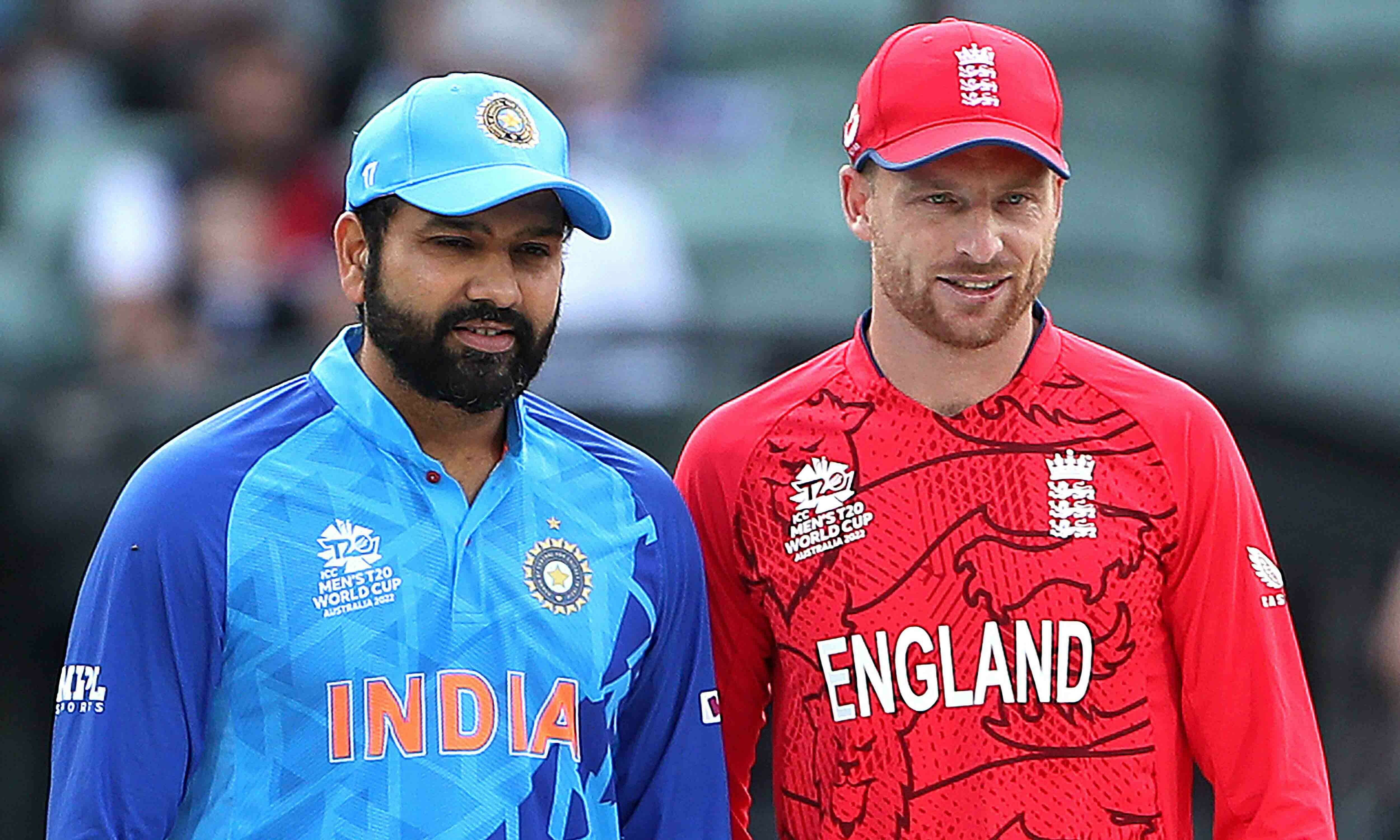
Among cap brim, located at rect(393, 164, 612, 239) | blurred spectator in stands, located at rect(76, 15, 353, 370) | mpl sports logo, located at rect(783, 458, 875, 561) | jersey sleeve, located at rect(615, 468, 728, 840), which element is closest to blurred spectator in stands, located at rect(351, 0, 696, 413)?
blurred spectator in stands, located at rect(76, 15, 353, 370)

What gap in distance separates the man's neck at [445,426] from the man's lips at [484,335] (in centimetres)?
11

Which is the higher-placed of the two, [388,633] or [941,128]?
[941,128]

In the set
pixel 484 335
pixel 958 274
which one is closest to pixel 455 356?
pixel 484 335

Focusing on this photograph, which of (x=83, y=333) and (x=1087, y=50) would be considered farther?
(x=1087, y=50)

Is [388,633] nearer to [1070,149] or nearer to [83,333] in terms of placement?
[83,333]

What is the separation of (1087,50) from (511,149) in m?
4.80

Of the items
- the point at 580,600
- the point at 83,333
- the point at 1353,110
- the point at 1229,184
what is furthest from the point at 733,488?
the point at 1353,110

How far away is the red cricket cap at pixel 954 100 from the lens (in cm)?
314

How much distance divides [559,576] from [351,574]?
11.6 inches

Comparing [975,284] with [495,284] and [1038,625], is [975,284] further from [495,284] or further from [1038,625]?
[495,284]

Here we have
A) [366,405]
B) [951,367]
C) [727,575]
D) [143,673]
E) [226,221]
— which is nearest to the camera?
[143,673]

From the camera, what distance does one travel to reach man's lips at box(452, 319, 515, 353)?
9.72ft

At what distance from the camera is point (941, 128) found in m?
3.17

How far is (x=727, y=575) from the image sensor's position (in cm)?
334
